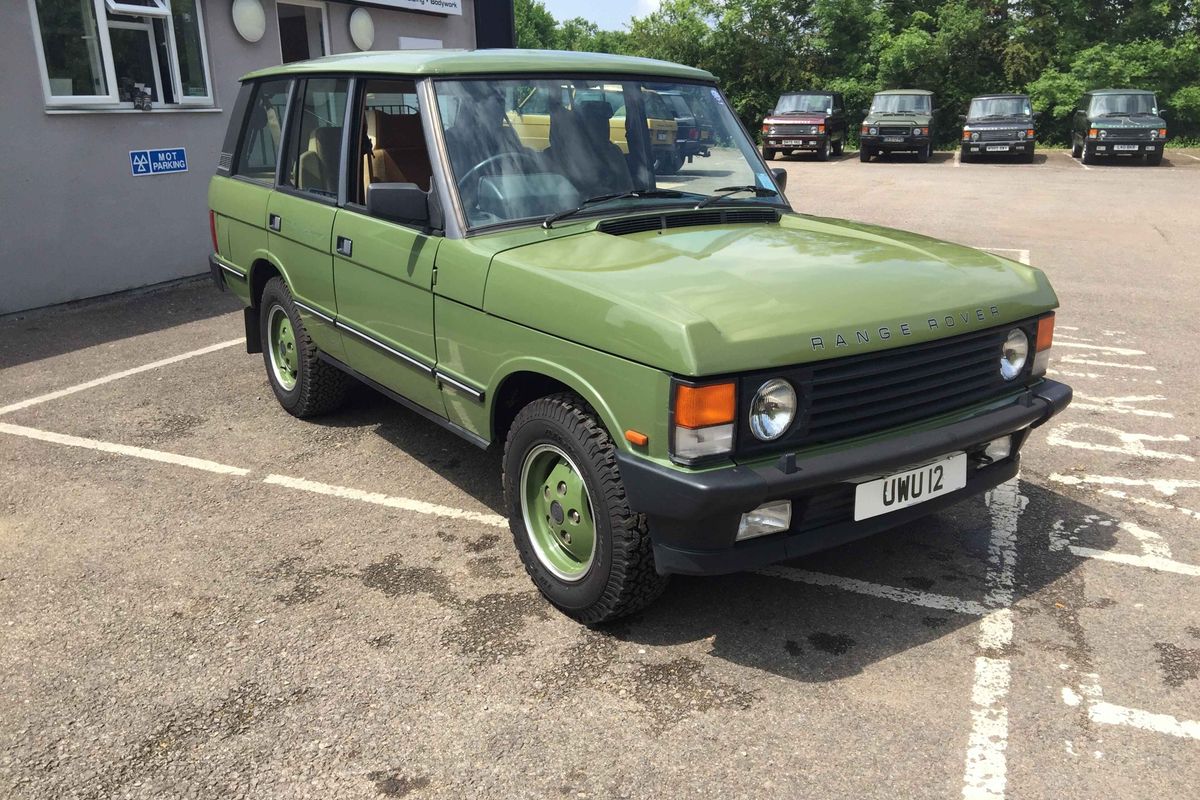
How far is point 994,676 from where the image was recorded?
10.5 feet

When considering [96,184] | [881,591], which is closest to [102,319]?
[96,184]

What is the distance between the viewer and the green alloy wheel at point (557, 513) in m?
3.45

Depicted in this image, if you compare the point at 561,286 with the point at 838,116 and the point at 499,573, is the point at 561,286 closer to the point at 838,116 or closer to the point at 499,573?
the point at 499,573

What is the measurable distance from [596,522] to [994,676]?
141 centimetres

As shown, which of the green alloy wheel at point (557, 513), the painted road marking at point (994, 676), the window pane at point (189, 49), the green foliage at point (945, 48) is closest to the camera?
the painted road marking at point (994, 676)

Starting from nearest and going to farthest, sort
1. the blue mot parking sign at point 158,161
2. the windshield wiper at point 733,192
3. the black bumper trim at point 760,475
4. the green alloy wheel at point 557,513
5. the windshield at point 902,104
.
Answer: the black bumper trim at point 760,475 < the green alloy wheel at point 557,513 < the windshield wiper at point 733,192 < the blue mot parking sign at point 158,161 < the windshield at point 902,104

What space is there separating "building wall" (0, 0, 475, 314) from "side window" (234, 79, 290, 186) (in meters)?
3.93

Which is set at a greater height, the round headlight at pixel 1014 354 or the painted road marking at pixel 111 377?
the round headlight at pixel 1014 354

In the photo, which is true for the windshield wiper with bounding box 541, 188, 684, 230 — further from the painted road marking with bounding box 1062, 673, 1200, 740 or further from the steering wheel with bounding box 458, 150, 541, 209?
the painted road marking with bounding box 1062, 673, 1200, 740

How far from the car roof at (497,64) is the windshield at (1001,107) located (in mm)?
24579

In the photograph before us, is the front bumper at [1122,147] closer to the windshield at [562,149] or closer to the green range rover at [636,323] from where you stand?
the green range rover at [636,323]

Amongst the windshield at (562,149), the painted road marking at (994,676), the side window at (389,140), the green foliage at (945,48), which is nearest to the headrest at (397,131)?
the side window at (389,140)

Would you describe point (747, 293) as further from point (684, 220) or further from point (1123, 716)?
point (1123, 716)

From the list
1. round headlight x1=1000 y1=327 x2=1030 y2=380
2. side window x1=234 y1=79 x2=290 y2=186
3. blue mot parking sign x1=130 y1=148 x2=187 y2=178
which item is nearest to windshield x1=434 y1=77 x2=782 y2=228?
round headlight x1=1000 y1=327 x2=1030 y2=380
